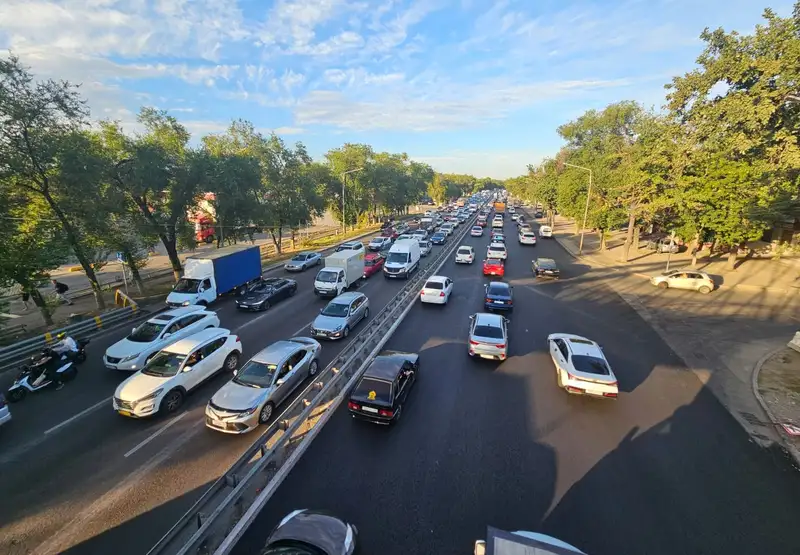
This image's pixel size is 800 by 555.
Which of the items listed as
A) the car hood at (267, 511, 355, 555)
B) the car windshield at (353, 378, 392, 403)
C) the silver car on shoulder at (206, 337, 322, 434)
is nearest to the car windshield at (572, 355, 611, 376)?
the car windshield at (353, 378, 392, 403)

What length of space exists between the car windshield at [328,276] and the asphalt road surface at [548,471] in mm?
11041

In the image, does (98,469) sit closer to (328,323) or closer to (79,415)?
(79,415)

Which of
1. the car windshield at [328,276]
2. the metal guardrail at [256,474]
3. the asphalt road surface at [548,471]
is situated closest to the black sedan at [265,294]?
the car windshield at [328,276]

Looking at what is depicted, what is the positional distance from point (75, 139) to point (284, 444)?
71.7 feet

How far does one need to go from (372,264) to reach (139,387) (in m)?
20.1

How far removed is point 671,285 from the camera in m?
24.4

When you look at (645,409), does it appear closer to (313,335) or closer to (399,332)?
(399,332)

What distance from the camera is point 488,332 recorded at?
551 inches

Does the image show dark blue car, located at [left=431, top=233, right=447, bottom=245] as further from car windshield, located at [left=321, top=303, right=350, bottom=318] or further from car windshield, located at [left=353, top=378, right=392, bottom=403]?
car windshield, located at [left=353, top=378, right=392, bottom=403]

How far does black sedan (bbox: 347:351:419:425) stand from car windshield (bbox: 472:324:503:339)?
171 inches

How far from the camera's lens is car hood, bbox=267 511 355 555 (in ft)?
18.4

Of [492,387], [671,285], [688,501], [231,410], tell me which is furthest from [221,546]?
[671,285]

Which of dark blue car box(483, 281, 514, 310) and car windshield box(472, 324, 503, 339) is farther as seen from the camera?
dark blue car box(483, 281, 514, 310)

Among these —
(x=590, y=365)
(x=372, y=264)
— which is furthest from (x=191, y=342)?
(x=372, y=264)
